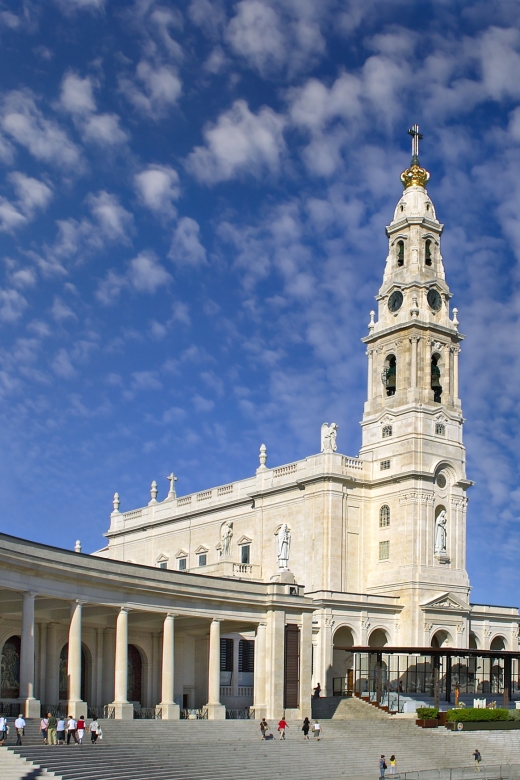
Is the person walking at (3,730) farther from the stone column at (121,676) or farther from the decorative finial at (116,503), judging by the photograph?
the decorative finial at (116,503)

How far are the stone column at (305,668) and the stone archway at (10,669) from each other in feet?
47.4

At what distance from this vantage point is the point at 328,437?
78438mm

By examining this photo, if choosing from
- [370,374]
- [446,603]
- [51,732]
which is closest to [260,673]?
[51,732]

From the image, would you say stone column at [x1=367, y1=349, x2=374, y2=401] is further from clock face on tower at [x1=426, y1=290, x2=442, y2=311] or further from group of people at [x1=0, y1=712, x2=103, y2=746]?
group of people at [x1=0, y1=712, x2=103, y2=746]

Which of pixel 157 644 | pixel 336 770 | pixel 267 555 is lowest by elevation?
pixel 336 770

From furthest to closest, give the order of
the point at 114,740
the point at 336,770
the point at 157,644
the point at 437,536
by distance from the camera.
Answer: the point at 437,536, the point at 157,644, the point at 336,770, the point at 114,740

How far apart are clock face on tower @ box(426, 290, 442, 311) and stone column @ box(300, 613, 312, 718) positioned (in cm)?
3220

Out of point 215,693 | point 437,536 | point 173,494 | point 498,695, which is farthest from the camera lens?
point 173,494

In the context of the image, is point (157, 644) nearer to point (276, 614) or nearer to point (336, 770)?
point (276, 614)

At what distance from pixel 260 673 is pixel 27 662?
15599mm

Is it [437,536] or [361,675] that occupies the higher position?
[437,536]

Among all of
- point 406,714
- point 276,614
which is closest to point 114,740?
point 276,614

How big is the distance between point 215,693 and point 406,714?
1213 cm

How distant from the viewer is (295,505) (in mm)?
80312
